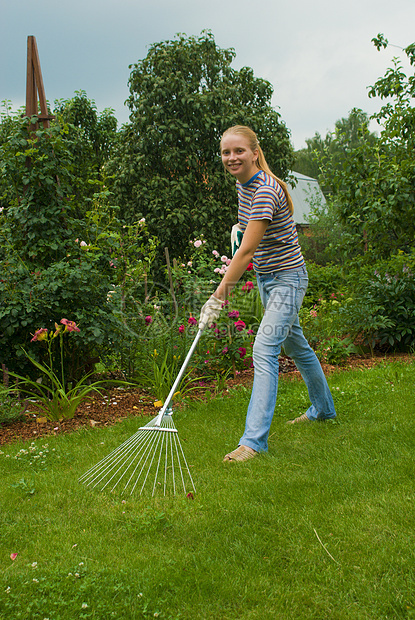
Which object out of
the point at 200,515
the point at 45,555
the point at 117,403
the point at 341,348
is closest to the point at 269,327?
the point at 200,515

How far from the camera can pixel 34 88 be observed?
4.66 metres

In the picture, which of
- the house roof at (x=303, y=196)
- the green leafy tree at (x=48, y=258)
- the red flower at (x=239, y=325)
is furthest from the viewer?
the house roof at (x=303, y=196)

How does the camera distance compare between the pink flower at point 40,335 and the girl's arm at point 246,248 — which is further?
the pink flower at point 40,335

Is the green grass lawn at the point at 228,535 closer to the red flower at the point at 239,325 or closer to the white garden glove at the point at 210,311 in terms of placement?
the white garden glove at the point at 210,311

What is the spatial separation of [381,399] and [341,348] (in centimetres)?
154

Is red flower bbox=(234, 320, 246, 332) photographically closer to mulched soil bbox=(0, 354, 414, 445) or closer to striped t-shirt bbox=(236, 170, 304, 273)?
mulched soil bbox=(0, 354, 414, 445)

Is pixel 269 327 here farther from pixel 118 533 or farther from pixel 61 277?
pixel 61 277

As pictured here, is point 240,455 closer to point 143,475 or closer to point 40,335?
point 143,475

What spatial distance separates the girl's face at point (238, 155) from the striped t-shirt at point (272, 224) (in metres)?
0.06

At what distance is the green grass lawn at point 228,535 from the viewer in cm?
175

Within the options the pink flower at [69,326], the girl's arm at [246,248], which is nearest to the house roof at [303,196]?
the pink flower at [69,326]

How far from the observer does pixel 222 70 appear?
11.3 meters

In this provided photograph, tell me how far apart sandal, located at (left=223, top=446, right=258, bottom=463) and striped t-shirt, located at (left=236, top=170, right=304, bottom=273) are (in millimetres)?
1052

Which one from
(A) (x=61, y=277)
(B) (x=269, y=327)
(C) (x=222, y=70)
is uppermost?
(C) (x=222, y=70)
